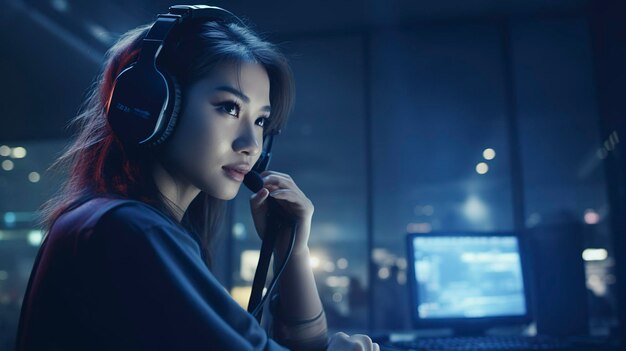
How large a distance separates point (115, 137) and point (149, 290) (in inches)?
16.4

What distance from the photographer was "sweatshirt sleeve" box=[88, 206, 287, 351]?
0.57m

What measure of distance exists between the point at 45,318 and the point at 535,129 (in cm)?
592

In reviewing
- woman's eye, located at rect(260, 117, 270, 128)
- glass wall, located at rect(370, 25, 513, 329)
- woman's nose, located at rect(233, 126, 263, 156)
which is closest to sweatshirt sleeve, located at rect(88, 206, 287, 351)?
woman's nose, located at rect(233, 126, 263, 156)

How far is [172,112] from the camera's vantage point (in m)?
0.83

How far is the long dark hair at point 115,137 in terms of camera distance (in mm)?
820

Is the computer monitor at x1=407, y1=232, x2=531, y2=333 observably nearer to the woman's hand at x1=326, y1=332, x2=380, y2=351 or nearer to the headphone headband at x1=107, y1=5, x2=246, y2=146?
the woman's hand at x1=326, y1=332, x2=380, y2=351

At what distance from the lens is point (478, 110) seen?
562cm

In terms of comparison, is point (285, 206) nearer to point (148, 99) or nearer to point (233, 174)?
point (233, 174)

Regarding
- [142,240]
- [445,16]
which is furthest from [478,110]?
[142,240]

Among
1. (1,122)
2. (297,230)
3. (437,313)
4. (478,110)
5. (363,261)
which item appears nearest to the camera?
(297,230)

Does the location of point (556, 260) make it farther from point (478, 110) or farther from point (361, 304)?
point (478, 110)

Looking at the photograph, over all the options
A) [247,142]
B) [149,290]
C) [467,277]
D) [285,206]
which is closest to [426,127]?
[467,277]

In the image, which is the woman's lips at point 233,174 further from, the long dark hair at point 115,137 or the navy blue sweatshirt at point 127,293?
the navy blue sweatshirt at point 127,293

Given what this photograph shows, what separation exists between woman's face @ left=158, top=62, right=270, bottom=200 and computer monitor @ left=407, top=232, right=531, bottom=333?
1.24m
